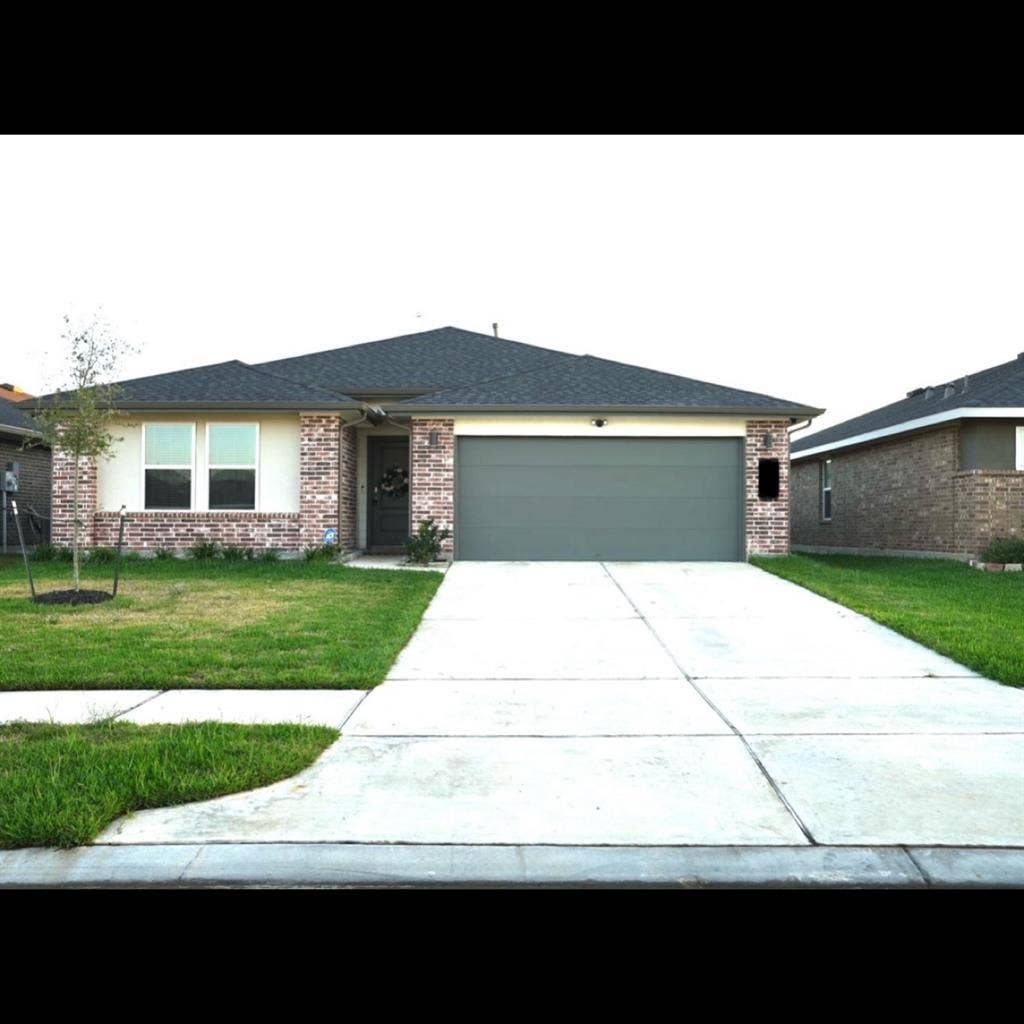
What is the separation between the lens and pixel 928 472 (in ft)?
60.0

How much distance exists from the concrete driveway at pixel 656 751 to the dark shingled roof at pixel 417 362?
9689 mm

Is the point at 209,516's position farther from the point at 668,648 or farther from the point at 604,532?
the point at 668,648

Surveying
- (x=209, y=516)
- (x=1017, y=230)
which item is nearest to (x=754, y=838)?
(x=1017, y=230)

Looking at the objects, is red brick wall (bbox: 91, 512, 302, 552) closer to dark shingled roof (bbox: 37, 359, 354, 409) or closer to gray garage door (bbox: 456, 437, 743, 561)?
dark shingled roof (bbox: 37, 359, 354, 409)

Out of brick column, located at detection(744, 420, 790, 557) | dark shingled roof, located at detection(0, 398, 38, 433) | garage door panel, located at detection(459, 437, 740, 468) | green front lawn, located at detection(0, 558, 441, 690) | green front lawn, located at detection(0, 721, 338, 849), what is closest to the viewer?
green front lawn, located at detection(0, 721, 338, 849)

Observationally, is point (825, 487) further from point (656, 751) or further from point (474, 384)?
point (656, 751)

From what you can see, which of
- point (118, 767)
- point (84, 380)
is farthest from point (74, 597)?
point (118, 767)

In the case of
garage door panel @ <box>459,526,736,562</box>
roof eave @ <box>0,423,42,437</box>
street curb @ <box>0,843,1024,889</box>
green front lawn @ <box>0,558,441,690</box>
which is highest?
roof eave @ <box>0,423,42,437</box>

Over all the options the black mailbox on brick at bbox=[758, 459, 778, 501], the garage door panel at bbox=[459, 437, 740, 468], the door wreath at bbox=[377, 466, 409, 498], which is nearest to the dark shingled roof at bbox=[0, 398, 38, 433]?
the door wreath at bbox=[377, 466, 409, 498]

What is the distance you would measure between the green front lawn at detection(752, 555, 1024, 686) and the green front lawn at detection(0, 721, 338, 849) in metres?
5.87

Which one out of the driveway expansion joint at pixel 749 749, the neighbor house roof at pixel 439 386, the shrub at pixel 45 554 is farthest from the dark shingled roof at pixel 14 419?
the driveway expansion joint at pixel 749 749

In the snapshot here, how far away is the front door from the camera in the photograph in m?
17.7

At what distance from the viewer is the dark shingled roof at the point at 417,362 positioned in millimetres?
17812

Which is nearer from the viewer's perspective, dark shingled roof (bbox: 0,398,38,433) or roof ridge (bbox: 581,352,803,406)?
roof ridge (bbox: 581,352,803,406)
